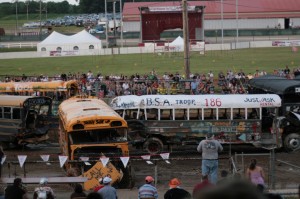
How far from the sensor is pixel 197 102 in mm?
25828

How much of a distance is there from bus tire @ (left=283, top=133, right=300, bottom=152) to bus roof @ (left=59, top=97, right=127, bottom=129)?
7.09 metres

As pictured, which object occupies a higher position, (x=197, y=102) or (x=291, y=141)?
(x=197, y=102)

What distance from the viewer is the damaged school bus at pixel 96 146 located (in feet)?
62.4

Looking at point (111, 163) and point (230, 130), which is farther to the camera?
point (230, 130)

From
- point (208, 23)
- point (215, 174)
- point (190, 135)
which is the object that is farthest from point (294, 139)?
point (208, 23)

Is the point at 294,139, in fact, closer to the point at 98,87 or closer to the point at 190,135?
the point at 190,135

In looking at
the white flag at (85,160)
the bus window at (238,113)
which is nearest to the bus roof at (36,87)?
the bus window at (238,113)

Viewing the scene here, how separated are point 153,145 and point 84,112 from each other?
5.00 metres

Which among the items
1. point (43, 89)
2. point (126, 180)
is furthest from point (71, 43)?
point (126, 180)

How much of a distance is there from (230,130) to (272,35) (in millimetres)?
84549

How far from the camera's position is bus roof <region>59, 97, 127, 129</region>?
20.0 meters

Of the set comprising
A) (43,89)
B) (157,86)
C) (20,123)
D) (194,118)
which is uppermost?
(43,89)

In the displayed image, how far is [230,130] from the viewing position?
26.1 m

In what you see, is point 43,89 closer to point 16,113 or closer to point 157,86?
point 157,86
